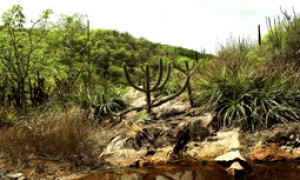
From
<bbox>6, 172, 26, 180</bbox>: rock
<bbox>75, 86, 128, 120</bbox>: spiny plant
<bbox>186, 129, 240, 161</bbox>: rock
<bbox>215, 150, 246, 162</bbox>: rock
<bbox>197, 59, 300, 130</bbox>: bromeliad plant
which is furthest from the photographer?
<bbox>75, 86, 128, 120</bbox>: spiny plant

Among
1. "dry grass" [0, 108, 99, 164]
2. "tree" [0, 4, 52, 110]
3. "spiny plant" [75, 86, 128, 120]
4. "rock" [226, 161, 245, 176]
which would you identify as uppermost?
"tree" [0, 4, 52, 110]

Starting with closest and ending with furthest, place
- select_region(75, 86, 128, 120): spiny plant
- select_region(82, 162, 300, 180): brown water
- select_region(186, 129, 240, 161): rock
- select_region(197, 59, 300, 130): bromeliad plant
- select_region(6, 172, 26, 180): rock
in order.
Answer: select_region(82, 162, 300, 180): brown water, select_region(6, 172, 26, 180): rock, select_region(186, 129, 240, 161): rock, select_region(197, 59, 300, 130): bromeliad plant, select_region(75, 86, 128, 120): spiny plant

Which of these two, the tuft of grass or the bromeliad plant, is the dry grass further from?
the bromeliad plant

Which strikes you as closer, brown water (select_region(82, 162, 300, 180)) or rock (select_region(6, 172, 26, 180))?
brown water (select_region(82, 162, 300, 180))

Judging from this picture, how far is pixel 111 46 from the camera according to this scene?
18719mm

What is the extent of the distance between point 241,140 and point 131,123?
2.70 meters

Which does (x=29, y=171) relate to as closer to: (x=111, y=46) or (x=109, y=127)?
(x=109, y=127)

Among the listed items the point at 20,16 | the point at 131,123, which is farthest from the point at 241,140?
the point at 20,16

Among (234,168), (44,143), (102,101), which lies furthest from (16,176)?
(102,101)

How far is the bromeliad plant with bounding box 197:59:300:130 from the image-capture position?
293 inches

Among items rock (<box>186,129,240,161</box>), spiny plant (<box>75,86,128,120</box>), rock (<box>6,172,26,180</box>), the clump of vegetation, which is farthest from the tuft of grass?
the clump of vegetation

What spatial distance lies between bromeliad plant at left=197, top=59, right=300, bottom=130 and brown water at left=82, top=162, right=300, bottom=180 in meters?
1.51

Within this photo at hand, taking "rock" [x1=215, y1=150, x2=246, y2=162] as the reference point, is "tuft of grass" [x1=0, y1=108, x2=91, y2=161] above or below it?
above

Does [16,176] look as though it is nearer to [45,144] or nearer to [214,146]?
[45,144]
